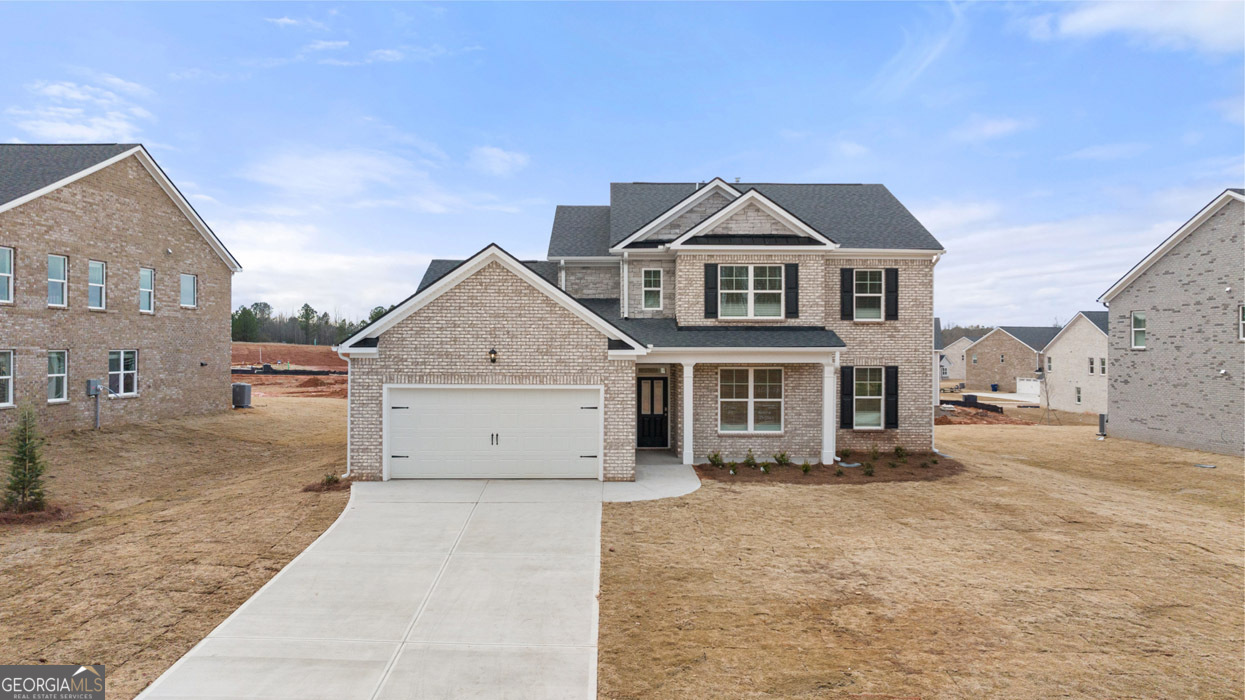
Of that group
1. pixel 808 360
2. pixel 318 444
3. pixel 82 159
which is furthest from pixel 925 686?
pixel 82 159

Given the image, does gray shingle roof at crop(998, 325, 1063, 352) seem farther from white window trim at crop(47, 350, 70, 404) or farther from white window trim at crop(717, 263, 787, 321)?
white window trim at crop(47, 350, 70, 404)

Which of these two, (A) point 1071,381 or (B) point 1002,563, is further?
(A) point 1071,381

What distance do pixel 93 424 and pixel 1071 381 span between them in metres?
47.9

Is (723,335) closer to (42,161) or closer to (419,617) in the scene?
(419,617)

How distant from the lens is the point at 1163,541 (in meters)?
9.45

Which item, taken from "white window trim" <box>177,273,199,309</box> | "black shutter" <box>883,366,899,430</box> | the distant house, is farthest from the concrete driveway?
the distant house

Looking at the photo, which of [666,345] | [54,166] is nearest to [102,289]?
[54,166]

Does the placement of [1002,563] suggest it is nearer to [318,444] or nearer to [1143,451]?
[1143,451]

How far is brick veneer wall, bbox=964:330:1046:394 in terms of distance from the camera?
160 ft

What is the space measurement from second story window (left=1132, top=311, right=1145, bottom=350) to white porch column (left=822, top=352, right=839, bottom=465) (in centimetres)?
1470

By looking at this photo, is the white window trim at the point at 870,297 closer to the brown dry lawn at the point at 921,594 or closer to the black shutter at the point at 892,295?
the black shutter at the point at 892,295

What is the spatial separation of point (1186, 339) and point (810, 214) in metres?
13.7

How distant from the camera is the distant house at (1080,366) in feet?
108

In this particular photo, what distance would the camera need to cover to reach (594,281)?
17.6 metres
